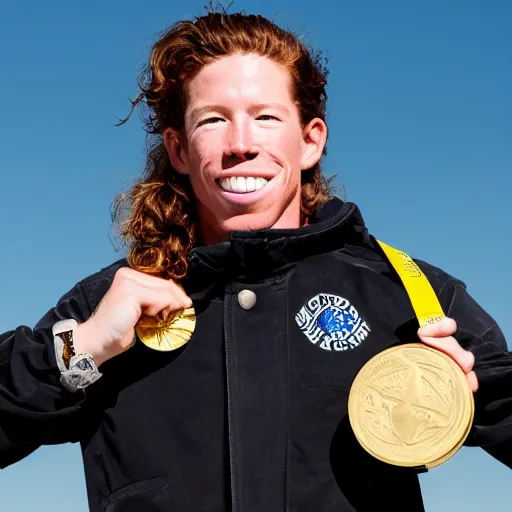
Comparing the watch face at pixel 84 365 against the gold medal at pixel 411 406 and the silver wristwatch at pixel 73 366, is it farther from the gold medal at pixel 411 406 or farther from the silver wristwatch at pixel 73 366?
the gold medal at pixel 411 406

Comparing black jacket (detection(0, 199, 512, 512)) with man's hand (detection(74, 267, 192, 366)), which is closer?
black jacket (detection(0, 199, 512, 512))

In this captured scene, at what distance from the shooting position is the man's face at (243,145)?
16.5 ft

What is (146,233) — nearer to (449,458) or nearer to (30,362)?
(30,362)

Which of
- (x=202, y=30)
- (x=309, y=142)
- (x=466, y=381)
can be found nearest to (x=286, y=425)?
(x=466, y=381)

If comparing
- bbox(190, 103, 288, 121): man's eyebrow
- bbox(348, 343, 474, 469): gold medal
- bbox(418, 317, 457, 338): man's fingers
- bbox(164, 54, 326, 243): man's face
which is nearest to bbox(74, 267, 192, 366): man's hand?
bbox(164, 54, 326, 243): man's face

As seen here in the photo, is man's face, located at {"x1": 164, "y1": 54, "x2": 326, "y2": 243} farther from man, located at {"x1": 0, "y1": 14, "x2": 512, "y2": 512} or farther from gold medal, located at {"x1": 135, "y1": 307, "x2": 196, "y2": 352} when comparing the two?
gold medal, located at {"x1": 135, "y1": 307, "x2": 196, "y2": 352}

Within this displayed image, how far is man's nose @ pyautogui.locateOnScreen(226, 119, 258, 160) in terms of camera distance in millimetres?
4980

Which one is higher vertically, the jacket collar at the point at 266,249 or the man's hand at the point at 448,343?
the jacket collar at the point at 266,249

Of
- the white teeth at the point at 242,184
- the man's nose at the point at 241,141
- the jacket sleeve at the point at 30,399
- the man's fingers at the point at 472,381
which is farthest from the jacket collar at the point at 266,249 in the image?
the man's fingers at the point at 472,381

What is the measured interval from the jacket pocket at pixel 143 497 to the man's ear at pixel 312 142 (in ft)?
5.52

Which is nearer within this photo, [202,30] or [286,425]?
[286,425]

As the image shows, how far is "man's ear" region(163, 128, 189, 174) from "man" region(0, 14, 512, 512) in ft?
0.16

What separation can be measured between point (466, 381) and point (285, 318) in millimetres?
836

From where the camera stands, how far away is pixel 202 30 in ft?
17.6
